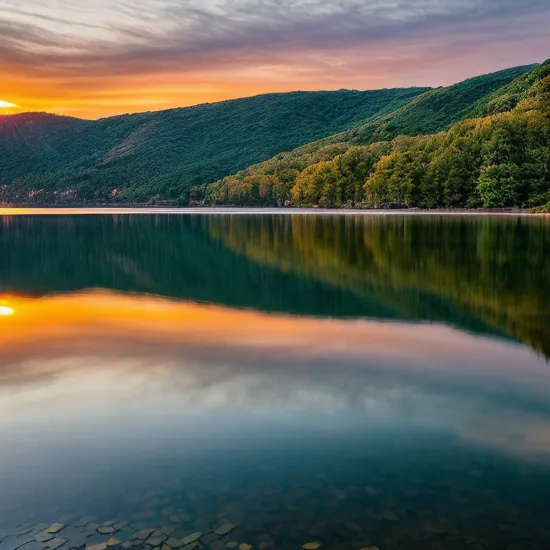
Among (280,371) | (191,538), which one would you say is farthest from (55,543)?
(280,371)

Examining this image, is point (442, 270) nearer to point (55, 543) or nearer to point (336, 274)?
point (336, 274)

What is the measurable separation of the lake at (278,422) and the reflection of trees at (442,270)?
24 centimetres

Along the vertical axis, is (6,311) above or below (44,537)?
below

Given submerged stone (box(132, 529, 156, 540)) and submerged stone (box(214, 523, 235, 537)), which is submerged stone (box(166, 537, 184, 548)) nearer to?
submerged stone (box(132, 529, 156, 540))

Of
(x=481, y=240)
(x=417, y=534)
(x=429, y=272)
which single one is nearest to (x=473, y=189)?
(x=481, y=240)

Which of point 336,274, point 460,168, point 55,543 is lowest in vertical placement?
point 336,274

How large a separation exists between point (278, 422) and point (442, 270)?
2169 centimetres

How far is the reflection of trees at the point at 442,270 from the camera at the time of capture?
19.9 metres

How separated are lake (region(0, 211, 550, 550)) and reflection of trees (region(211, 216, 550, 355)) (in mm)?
243

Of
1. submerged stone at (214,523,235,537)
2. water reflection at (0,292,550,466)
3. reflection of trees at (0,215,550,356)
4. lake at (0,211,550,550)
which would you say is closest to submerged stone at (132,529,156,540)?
lake at (0,211,550,550)

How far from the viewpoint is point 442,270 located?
30.2m

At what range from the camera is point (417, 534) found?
685 centimetres

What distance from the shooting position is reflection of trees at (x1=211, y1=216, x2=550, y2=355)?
1991 centimetres

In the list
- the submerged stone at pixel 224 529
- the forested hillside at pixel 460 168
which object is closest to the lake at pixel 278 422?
the submerged stone at pixel 224 529
